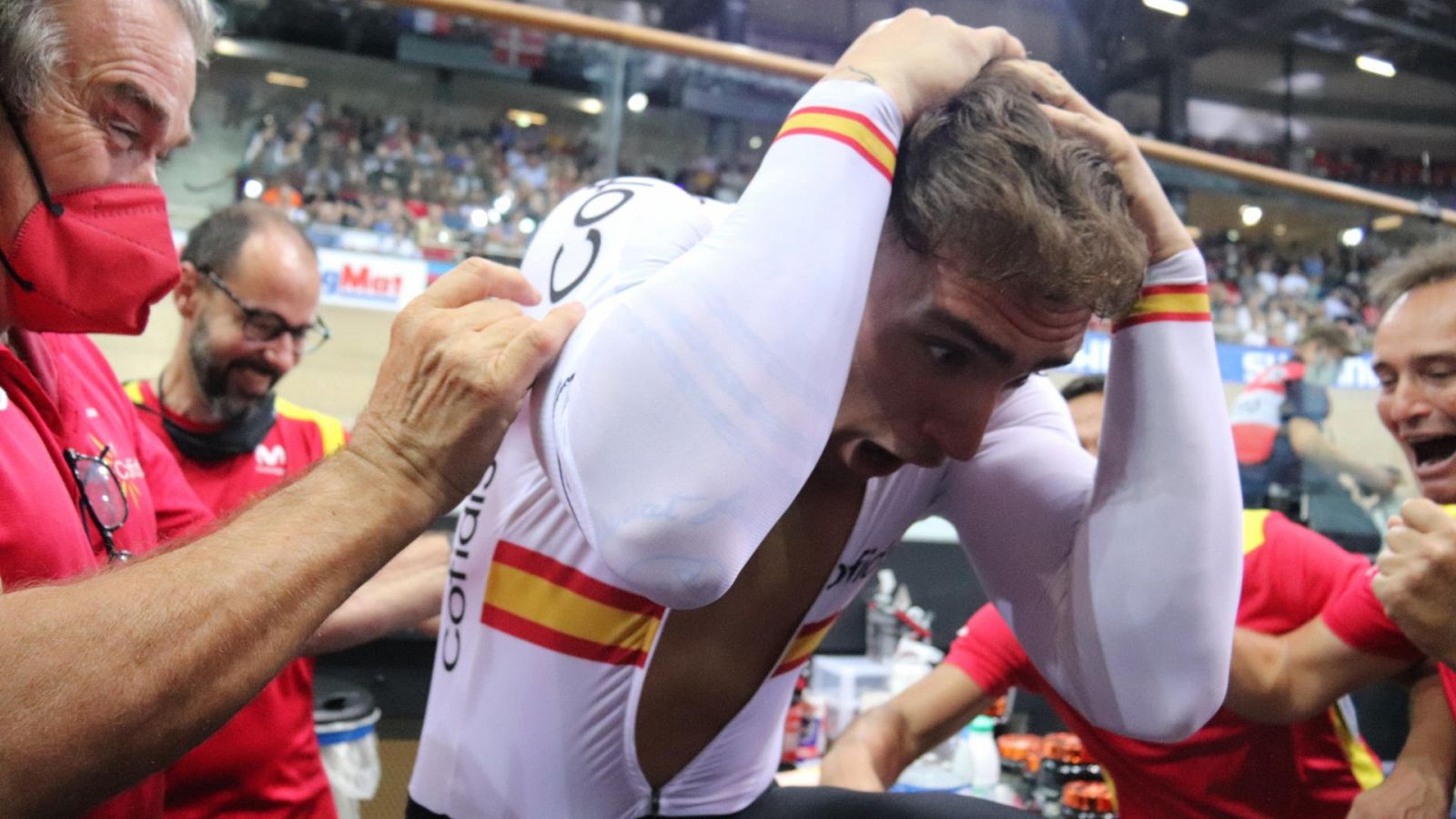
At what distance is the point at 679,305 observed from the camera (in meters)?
0.61

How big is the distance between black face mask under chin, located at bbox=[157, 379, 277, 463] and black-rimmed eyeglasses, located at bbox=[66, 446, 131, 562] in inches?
33.1

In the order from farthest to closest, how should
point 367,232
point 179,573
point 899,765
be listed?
1. point 367,232
2. point 899,765
3. point 179,573

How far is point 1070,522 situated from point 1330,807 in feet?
2.99

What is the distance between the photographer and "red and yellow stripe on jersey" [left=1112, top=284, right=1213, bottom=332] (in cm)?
78

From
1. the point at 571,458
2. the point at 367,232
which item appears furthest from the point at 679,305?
the point at 367,232

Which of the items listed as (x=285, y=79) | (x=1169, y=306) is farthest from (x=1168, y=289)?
(x=285, y=79)

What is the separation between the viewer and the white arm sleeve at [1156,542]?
763 mm

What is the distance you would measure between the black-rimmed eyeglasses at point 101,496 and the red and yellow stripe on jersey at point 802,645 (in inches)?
23.0

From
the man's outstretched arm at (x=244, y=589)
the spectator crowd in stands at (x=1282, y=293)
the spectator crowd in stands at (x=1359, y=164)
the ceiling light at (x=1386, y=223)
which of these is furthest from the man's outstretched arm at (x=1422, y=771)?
the spectator crowd in stands at (x=1359, y=164)

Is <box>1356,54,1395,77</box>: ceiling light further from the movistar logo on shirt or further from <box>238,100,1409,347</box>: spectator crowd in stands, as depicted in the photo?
the movistar logo on shirt

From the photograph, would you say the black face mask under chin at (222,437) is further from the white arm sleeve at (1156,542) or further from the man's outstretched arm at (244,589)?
the white arm sleeve at (1156,542)

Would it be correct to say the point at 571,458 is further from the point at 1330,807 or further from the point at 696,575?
the point at 1330,807

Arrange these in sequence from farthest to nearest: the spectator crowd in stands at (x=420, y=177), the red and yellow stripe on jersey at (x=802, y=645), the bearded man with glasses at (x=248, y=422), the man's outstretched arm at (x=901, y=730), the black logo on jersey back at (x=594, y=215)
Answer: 1. the spectator crowd in stands at (x=420, y=177)
2. the bearded man with glasses at (x=248, y=422)
3. the man's outstretched arm at (x=901, y=730)
4. the red and yellow stripe on jersey at (x=802, y=645)
5. the black logo on jersey back at (x=594, y=215)

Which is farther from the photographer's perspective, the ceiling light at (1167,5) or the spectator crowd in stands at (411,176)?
the spectator crowd in stands at (411,176)
